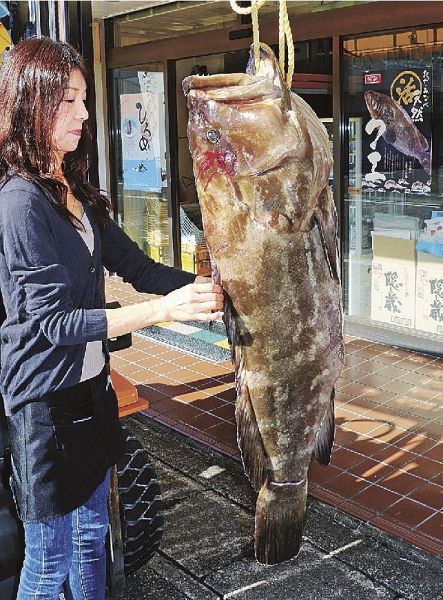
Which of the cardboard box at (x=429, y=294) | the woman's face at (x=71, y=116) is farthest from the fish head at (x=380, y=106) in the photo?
the woman's face at (x=71, y=116)

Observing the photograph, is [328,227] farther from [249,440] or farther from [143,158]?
[143,158]

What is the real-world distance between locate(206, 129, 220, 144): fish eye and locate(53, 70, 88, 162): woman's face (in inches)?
24.2

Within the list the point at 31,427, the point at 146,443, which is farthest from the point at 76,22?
the point at 146,443

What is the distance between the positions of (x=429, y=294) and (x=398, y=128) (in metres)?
1.59

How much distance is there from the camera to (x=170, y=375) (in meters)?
6.76

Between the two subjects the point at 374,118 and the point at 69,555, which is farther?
the point at 374,118

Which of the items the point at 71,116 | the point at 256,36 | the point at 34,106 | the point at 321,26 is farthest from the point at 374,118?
the point at 256,36

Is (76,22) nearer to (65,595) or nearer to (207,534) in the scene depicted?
(65,595)

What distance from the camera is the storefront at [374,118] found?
6.71 m

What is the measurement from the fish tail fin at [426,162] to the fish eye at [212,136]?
17.1ft

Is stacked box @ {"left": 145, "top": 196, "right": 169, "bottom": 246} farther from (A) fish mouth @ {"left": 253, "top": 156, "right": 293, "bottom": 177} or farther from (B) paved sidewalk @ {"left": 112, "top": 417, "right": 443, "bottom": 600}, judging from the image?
(A) fish mouth @ {"left": 253, "top": 156, "right": 293, "bottom": 177}

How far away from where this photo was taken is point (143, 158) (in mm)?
9805

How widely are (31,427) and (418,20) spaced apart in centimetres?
531

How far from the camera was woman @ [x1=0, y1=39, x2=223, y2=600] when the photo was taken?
224 cm
